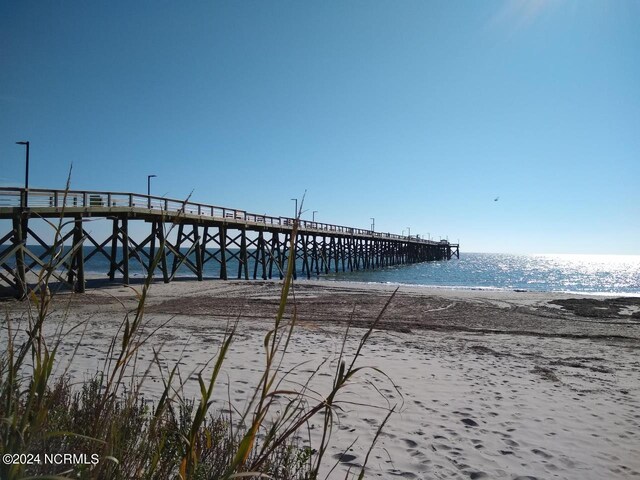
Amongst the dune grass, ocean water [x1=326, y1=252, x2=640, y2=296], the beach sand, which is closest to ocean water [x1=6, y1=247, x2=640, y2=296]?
ocean water [x1=326, y1=252, x2=640, y2=296]

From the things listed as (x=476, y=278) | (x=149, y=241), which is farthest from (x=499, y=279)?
(x=149, y=241)

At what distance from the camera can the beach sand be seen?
138 inches

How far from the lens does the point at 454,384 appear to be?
5.54m

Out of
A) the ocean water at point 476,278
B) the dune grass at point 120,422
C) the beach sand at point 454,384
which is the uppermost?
the dune grass at point 120,422

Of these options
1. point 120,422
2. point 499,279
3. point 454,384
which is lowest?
point 499,279

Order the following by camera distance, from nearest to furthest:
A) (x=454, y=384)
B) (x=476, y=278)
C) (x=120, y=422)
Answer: (x=120, y=422) → (x=454, y=384) → (x=476, y=278)

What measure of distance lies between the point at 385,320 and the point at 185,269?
121 ft

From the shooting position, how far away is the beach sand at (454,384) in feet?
11.5

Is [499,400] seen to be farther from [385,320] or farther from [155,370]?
[385,320]

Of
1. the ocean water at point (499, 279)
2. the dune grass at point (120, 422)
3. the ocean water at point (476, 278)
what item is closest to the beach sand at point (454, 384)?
the dune grass at point (120, 422)

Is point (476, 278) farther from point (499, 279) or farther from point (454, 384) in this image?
point (454, 384)

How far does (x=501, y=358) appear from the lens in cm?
728

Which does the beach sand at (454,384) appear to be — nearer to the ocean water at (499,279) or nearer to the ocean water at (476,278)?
the ocean water at (476,278)

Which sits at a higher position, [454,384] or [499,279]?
[454,384]
